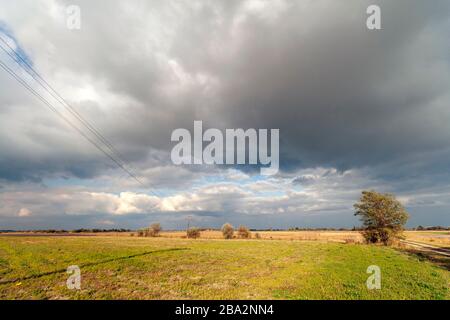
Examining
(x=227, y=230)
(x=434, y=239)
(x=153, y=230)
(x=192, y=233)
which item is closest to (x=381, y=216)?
(x=434, y=239)

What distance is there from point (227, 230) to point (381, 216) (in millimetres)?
51552

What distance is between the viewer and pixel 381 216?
2012 inches

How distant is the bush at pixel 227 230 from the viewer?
3504 inches

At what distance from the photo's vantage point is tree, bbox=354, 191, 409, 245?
50.1 metres

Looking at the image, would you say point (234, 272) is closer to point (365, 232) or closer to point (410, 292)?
point (410, 292)

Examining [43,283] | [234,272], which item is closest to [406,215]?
[234,272]

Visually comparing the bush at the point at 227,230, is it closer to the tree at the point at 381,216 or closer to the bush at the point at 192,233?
the bush at the point at 192,233

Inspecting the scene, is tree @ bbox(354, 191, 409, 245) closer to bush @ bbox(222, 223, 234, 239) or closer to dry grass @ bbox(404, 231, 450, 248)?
dry grass @ bbox(404, 231, 450, 248)

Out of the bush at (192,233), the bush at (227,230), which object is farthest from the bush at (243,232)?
the bush at (192,233)

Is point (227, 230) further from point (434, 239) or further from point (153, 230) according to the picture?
point (434, 239)

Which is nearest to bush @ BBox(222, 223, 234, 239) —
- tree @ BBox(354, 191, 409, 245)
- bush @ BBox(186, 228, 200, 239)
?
bush @ BBox(186, 228, 200, 239)
